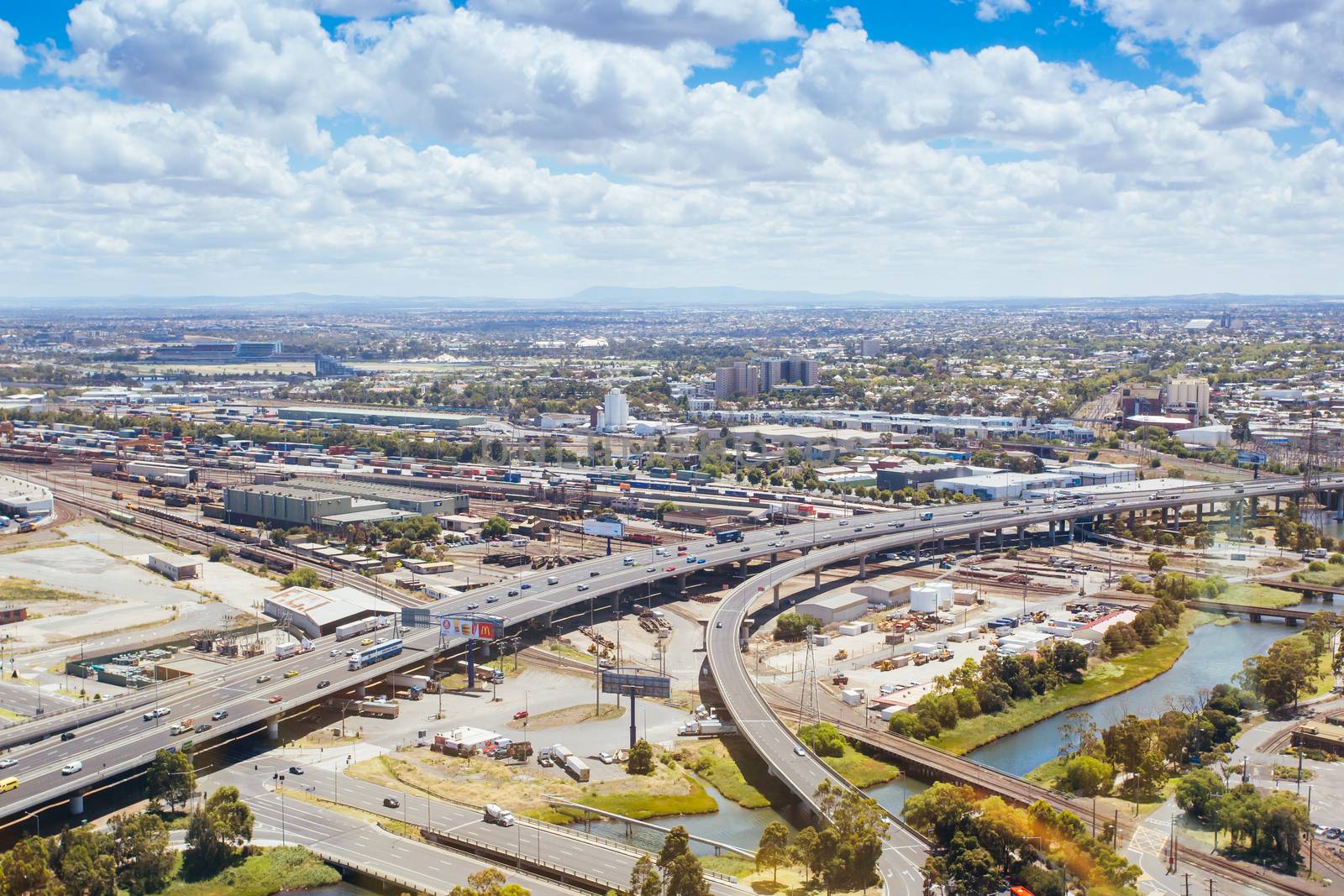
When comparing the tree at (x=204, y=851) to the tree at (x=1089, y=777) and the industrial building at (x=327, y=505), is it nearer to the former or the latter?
the tree at (x=1089, y=777)

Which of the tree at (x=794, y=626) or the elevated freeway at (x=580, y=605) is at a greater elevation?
the elevated freeway at (x=580, y=605)

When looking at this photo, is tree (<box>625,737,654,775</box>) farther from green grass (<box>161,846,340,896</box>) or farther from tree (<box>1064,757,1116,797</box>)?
tree (<box>1064,757,1116,797</box>)

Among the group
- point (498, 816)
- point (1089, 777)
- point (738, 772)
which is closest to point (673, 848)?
point (498, 816)

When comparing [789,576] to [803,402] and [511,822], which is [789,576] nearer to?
[511,822]

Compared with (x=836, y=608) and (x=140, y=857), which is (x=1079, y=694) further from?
(x=140, y=857)

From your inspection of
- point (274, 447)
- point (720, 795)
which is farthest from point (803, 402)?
point (720, 795)

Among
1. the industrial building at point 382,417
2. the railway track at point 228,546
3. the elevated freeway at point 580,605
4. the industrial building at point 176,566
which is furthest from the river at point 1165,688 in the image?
the industrial building at point 382,417
